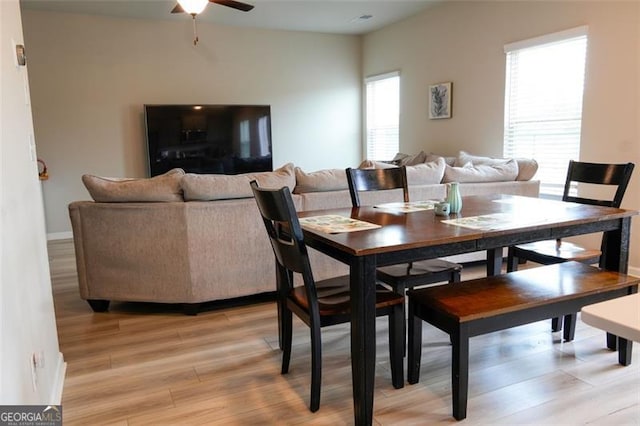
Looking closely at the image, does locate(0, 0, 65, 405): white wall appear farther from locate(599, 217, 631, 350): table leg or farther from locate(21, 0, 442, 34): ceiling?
locate(21, 0, 442, 34): ceiling

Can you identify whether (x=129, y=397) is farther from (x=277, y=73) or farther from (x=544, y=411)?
(x=277, y=73)

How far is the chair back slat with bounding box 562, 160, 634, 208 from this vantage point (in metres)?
2.52

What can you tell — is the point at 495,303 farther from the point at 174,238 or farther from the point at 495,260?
the point at 174,238

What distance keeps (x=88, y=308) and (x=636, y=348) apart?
343cm

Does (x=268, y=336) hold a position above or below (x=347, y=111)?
below

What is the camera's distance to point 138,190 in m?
2.97

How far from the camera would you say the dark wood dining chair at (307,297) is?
1.79 meters

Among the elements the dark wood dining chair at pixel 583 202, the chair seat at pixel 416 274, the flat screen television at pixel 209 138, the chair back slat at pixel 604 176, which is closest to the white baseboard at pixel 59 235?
the flat screen television at pixel 209 138

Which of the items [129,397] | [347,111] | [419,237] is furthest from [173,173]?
[347,111]

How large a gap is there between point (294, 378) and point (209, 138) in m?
4.67

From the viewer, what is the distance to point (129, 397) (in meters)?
2.10

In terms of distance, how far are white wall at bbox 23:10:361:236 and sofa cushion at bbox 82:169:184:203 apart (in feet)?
10.9

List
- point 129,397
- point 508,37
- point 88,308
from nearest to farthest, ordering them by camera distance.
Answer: point 129,397 → point 88,308 → point 508,37

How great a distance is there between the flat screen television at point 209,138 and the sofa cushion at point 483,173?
348cm
